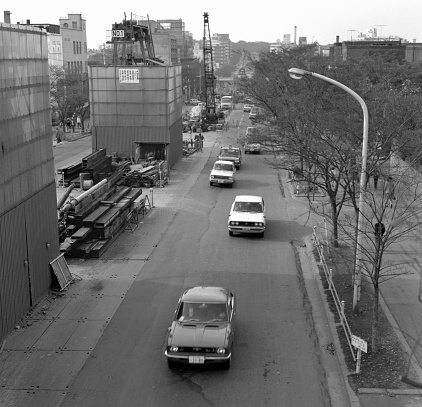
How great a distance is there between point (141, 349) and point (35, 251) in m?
4.64

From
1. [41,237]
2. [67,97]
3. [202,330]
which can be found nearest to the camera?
[202,330]

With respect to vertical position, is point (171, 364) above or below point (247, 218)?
below

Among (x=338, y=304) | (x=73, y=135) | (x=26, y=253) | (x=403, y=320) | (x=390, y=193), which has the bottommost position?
(x=403, y=320)

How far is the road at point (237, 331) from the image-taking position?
41.1 feet

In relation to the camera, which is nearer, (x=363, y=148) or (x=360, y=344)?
(x=360, y=344)

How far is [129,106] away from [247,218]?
696 inches

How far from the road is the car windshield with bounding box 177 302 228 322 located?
2.87ft

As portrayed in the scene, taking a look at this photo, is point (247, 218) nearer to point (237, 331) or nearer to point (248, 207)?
point (248, 207)

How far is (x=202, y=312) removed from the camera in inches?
572

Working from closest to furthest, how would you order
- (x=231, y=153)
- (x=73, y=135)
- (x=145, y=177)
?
(x=145, y=177) → (x=231, y=153) → (x=73, y=135)

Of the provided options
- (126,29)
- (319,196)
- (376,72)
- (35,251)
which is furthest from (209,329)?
(376,72)

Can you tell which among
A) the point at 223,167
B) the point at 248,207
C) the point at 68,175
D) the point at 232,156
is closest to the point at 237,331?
the point at 248,207

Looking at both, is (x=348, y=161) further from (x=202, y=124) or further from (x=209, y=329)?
(x=202, y=124)

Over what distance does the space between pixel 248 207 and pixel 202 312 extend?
11479 millimetres
